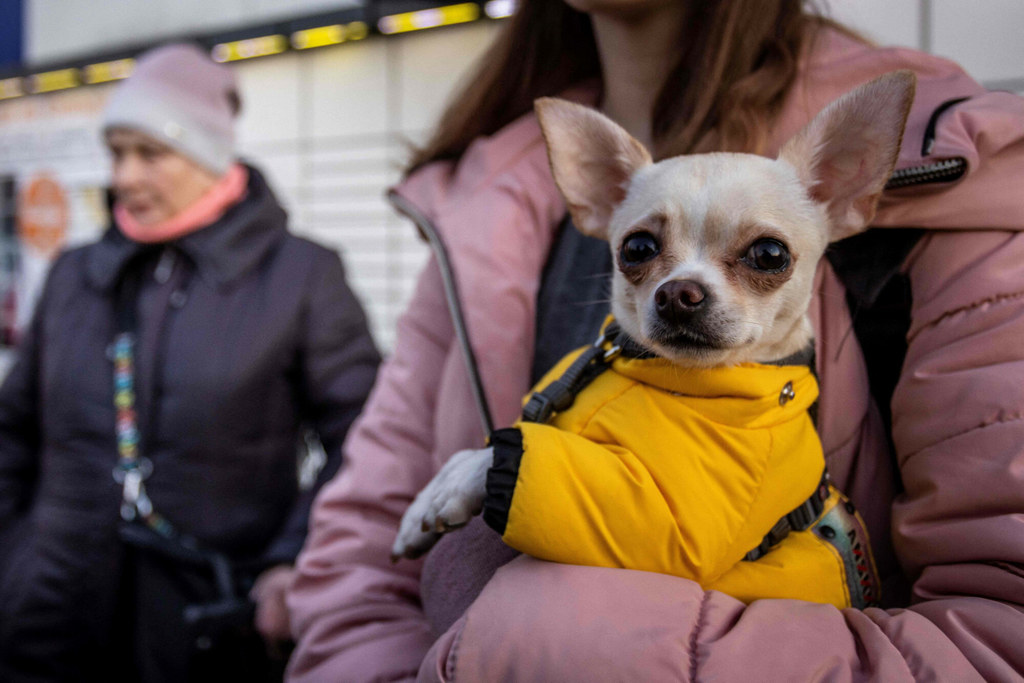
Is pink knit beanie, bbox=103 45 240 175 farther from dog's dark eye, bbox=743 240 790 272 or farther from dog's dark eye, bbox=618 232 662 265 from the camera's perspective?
dog's dark eye, bbox=743 240 790 272

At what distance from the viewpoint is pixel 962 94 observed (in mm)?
1091

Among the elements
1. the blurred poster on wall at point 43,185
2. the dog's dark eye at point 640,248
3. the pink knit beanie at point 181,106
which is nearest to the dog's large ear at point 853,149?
the dog's dark eye at point 640,248

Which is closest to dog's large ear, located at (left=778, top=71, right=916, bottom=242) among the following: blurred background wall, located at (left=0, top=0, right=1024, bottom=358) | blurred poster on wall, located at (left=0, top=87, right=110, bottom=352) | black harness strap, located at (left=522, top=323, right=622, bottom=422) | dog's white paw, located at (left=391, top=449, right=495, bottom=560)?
black harness strap, located at (left=522, top=323, right=622, bottom=422)

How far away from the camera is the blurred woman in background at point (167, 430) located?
2012 mm

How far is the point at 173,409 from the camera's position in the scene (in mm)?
2062

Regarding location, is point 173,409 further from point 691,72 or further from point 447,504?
point 691,72

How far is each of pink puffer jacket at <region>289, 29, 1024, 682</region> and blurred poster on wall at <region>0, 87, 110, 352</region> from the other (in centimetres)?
672

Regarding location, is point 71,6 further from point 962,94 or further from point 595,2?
point 962,94

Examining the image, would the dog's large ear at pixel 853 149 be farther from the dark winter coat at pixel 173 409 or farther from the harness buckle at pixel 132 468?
the harness buckle at pixel 132 468

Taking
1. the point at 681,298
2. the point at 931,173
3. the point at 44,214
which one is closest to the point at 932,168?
the point at 931,173

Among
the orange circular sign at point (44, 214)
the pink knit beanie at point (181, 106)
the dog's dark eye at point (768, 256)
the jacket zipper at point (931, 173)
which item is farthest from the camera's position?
the orange circular sign at point (44, 214)

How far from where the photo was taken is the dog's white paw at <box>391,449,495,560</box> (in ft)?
3.30

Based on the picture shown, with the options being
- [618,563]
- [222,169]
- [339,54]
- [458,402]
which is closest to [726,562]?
[618,563]

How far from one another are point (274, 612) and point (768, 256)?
1.61 meters
